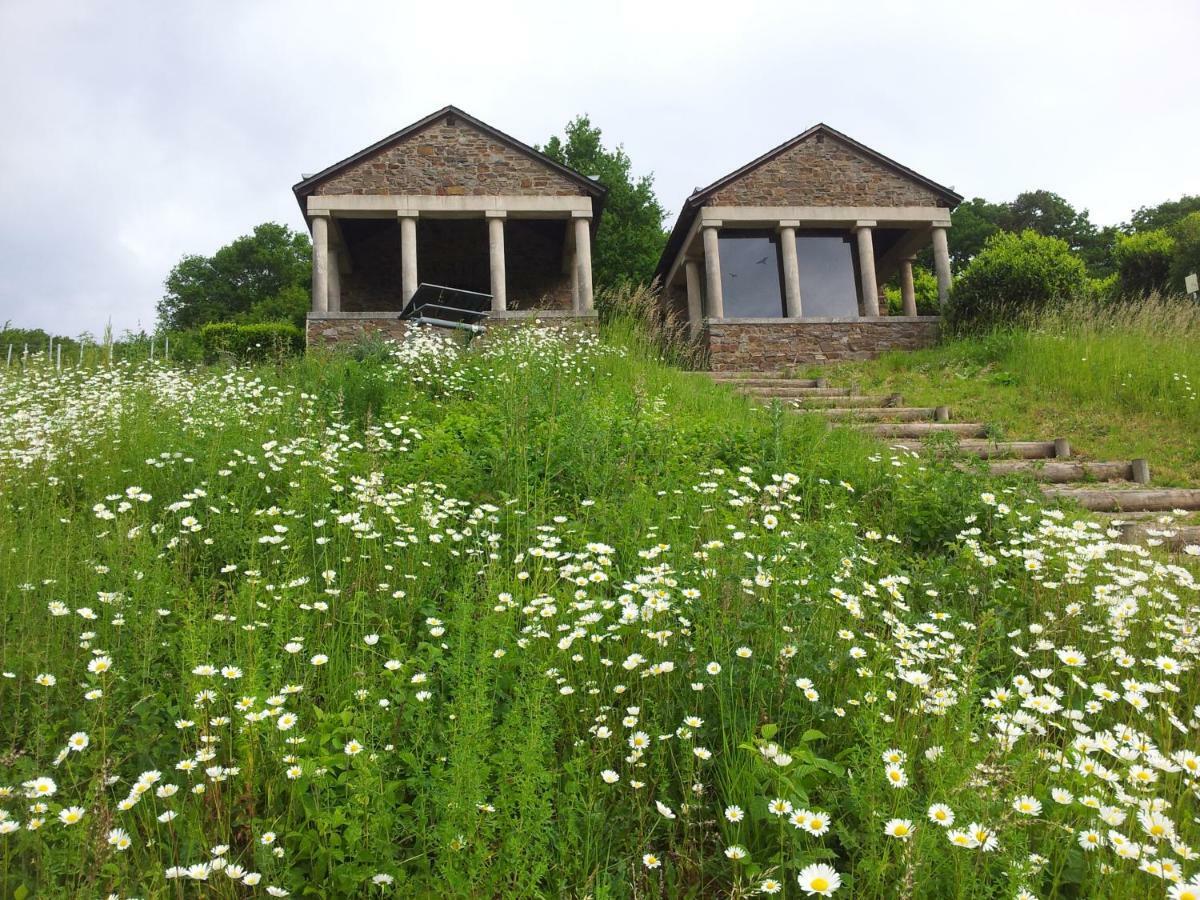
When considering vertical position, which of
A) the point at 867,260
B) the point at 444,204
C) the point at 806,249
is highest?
the point at 444,204

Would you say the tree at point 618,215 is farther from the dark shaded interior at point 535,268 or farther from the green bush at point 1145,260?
the green bush at point 1145,260

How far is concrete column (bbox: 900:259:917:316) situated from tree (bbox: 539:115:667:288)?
10465mm

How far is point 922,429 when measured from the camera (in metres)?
8.73

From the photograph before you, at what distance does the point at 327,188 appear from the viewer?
→ 16125mm

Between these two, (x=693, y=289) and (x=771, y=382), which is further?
(x=693, y=289)

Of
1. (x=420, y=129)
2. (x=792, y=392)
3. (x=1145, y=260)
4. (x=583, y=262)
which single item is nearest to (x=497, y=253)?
(x=583, y=262)

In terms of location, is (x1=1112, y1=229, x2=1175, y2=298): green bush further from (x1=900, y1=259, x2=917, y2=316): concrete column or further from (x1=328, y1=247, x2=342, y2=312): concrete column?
(x1=328, y1=247, x2=342, y2=312): concrete column

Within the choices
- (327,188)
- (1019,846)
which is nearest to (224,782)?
(1019,846)

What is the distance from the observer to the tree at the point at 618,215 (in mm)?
29578

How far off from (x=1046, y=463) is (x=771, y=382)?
16.8 ft

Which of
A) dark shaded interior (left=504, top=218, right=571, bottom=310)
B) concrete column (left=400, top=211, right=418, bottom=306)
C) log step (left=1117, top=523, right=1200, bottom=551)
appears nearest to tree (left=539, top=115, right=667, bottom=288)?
dark shaded interior (left=504, top=218, right=571, bottom=310)

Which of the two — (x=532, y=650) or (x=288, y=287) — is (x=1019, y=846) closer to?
(x=532, y=650)

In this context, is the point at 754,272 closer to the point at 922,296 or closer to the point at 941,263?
the point at 941,263

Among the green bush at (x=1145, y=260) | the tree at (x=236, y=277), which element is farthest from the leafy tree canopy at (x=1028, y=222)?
the tree at (x=236, y=277)
